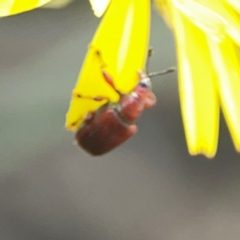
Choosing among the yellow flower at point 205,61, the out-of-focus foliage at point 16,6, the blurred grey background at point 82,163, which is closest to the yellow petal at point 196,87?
the yellow flower at point 205,61

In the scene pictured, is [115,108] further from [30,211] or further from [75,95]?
[30,211]

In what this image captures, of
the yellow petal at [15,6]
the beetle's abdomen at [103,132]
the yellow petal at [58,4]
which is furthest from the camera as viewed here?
the yellow petal at [58,4]

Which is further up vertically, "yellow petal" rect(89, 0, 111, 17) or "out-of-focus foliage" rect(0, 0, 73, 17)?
"out-of-focus foliage" rect(0, 0, 73, 17)

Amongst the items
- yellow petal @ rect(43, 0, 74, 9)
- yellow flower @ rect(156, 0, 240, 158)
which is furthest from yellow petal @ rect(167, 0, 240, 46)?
yellow petal @ rect(43, 0, 74, 9)

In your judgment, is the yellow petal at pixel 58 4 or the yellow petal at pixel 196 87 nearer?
the yellow petal at pixel 196 87

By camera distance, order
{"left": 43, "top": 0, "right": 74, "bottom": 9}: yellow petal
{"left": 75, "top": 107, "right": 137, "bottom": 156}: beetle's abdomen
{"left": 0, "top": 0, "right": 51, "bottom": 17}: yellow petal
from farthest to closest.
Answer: {"left": 43, "top": 0, "right": 74, "bottom": 9}: yellow petal, {"left": 75, "top": 107, "right": 137, "bottom": 156}: beetle's abdomen, {"left": 0, "top": 0, "right": 51, "bottom": 17}: yellow petal

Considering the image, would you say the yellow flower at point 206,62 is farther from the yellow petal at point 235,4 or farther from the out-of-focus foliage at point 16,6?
the out-of-focus foliage at point 16,6

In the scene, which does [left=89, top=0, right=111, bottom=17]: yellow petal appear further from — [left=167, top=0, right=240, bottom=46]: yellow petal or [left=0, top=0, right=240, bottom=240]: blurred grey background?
[left=0, top=0, right=240, bottom=240]: blurred grey background

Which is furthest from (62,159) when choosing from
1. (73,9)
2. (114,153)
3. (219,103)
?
(219,103)
